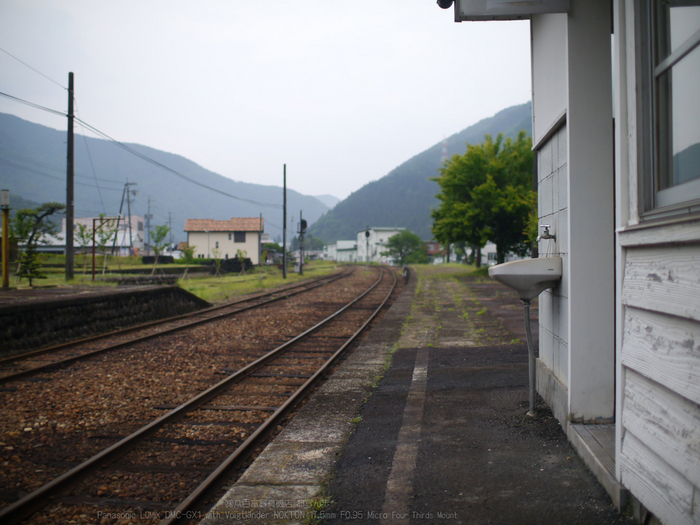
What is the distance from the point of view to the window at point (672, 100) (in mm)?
1953

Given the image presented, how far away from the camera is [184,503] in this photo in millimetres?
2998

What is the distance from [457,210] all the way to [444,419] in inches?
925

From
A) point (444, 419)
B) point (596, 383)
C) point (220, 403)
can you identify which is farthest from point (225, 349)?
point (596, 383)

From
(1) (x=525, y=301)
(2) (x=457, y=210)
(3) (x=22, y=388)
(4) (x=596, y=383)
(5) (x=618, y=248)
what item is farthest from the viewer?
(2) (x=457, y=210)

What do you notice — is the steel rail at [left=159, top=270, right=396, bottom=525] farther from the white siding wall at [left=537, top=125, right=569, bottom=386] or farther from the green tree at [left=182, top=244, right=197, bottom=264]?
the green tree at [left=182, top=244, right=197, bottom=264]

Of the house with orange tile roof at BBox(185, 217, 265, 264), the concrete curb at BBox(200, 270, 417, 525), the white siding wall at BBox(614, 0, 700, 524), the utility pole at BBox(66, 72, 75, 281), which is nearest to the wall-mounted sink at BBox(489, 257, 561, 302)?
the white siding wall at BBox(614, 0, 700, 524)

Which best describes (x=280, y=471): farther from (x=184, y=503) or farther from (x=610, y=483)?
(x=610, y=483)

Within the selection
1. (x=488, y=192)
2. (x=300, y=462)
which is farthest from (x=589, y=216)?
(x=488, y=192)

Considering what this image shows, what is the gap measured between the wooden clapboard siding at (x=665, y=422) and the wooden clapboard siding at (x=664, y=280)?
1.15ft

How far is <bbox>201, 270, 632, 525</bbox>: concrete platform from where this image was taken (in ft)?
8.89

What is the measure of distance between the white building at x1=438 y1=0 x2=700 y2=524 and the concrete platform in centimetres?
30

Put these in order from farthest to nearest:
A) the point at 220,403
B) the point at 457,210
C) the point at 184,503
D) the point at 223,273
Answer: the point at 223,273 → the point at 457,210 → the point at 220,403 → the point at 184,503

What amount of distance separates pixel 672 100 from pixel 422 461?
8.67ft

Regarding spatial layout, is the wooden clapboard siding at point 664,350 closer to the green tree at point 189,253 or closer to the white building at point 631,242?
the white building at point 631,242
